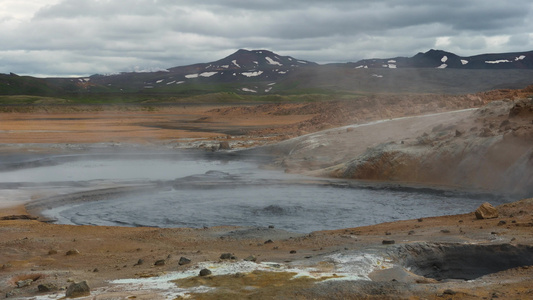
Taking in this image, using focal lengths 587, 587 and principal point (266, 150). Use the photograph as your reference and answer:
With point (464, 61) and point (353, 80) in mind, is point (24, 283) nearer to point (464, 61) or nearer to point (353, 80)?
point (353, 80)

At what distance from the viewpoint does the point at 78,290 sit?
6332 mm

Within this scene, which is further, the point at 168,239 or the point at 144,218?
the point at 144,218

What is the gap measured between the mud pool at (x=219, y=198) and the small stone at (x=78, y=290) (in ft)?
19.9

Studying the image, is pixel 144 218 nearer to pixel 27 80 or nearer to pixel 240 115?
pixel 240 115

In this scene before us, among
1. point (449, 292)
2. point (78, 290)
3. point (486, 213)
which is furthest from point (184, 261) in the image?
point (486, 213)

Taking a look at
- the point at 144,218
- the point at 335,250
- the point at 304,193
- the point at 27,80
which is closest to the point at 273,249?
the point at 335,250

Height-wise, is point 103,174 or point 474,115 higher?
point 474,115

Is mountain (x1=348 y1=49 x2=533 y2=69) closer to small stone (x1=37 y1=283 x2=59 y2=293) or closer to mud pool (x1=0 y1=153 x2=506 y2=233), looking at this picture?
mud pool (x1=0 y1=153 x2=506 y2=233)

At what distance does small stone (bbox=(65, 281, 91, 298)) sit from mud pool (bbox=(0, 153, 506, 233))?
6.07 metres

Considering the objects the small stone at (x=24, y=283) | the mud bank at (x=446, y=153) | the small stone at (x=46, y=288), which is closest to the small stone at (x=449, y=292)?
the small stone at (x=46, y=288)

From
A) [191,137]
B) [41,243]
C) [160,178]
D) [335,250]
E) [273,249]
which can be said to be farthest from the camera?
[191,137]

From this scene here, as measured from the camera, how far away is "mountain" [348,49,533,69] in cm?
14939

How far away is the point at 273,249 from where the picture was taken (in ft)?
29.3

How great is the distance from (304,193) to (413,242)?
8196mm
